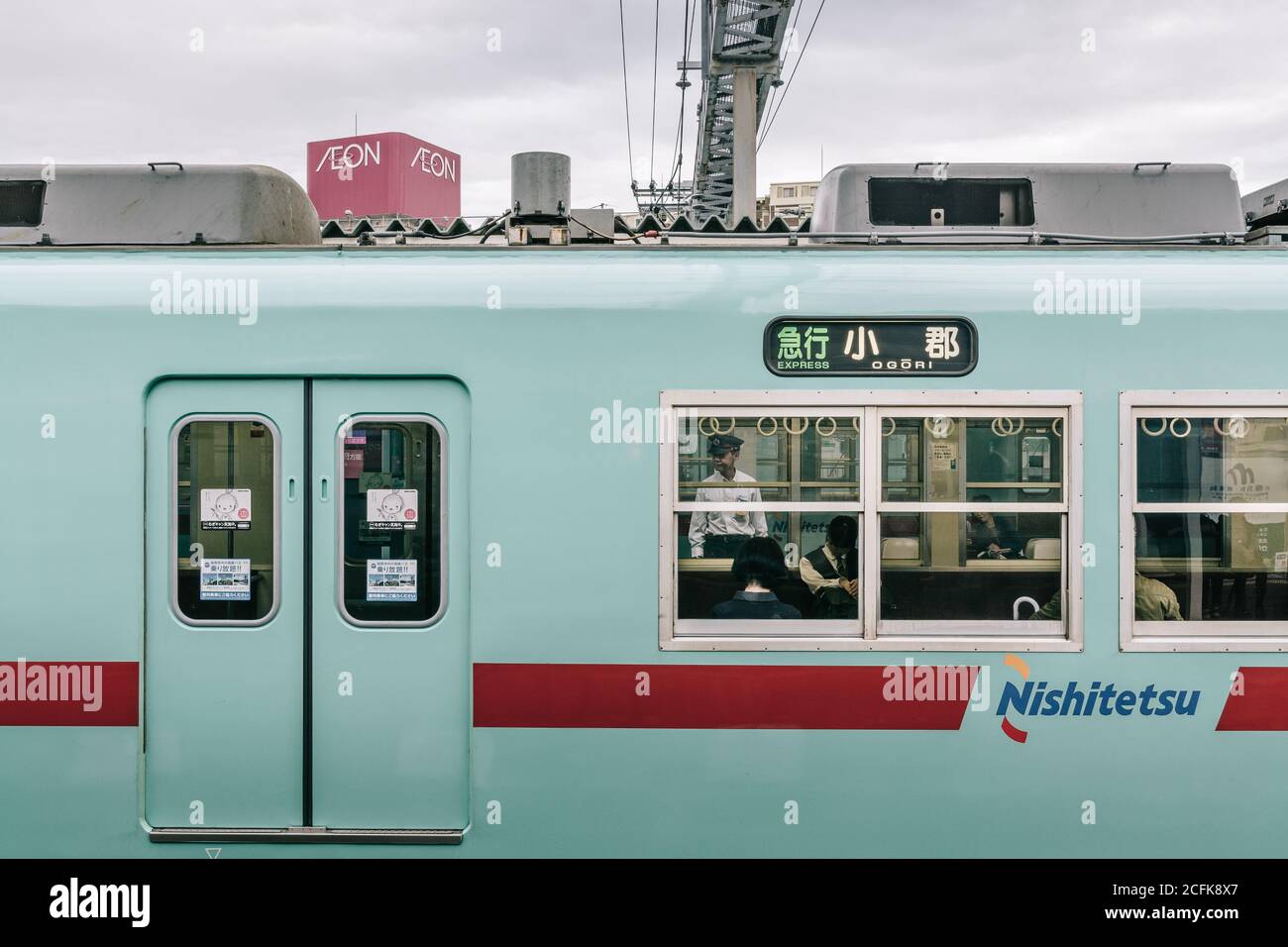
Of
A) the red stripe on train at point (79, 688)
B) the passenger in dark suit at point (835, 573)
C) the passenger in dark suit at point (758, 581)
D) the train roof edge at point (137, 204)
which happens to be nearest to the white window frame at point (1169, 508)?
the passenger in dark suit at point (835, 573)

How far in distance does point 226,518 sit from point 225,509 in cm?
4

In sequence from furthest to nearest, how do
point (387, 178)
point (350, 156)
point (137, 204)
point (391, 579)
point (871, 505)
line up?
point (350, 156)
point (387, 178)
point (137, 204)
point (391, 579)
point (871, 505)

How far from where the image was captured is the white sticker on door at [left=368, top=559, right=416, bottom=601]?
3719mm

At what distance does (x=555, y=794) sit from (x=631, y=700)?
Answer: 18.5 inches

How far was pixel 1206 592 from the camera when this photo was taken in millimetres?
3762

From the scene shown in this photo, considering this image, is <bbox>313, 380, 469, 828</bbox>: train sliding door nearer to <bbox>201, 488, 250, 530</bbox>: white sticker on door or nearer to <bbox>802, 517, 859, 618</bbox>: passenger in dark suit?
<bbox>201, 488, 250, 530</bbox>: white sticker on door

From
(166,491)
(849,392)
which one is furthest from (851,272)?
(166,491)

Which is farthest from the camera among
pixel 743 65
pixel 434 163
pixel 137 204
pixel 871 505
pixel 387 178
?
pixel 434 163

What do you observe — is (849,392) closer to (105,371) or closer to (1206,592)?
(1206,592)

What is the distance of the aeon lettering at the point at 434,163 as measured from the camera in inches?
840

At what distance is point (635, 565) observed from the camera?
366 centimetres

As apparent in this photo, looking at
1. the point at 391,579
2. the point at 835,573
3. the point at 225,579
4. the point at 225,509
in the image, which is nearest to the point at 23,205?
the point at 225,509

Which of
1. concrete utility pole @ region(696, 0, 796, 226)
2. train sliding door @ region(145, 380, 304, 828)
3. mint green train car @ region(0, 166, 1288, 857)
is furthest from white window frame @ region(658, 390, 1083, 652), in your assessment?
concrete utility pole @ region(696, 0, 796, 226)

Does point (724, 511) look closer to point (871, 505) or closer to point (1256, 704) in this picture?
point (871, 505)
